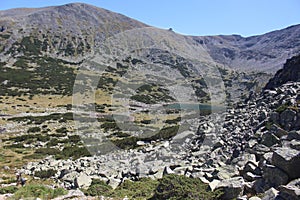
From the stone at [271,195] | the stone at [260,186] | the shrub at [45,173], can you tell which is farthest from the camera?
the shrub at [45,173]

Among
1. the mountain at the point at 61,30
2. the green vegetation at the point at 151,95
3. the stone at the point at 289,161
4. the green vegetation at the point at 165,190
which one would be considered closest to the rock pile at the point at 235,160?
the stone at the point at 289,161

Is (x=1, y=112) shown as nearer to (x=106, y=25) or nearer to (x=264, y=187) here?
(x=264, y=187)

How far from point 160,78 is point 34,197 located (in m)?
108

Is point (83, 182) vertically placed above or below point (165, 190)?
below

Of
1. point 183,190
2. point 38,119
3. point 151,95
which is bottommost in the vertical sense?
point 38,119

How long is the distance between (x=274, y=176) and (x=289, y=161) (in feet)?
1.83

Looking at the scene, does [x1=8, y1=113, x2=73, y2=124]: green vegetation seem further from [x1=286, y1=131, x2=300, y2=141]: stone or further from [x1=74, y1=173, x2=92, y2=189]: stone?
[x1=286, y1=131, x2=300, y2=141]: stone

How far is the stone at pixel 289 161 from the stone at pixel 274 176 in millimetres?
106

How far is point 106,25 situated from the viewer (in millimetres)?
187000

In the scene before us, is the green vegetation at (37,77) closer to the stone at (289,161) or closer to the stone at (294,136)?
the stone at (294,136)

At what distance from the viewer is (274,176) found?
7238mm

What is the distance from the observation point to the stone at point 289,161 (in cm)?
697

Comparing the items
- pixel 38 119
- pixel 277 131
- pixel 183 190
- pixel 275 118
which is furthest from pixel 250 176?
pixel 38 119

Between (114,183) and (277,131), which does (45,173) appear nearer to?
(114,183)
